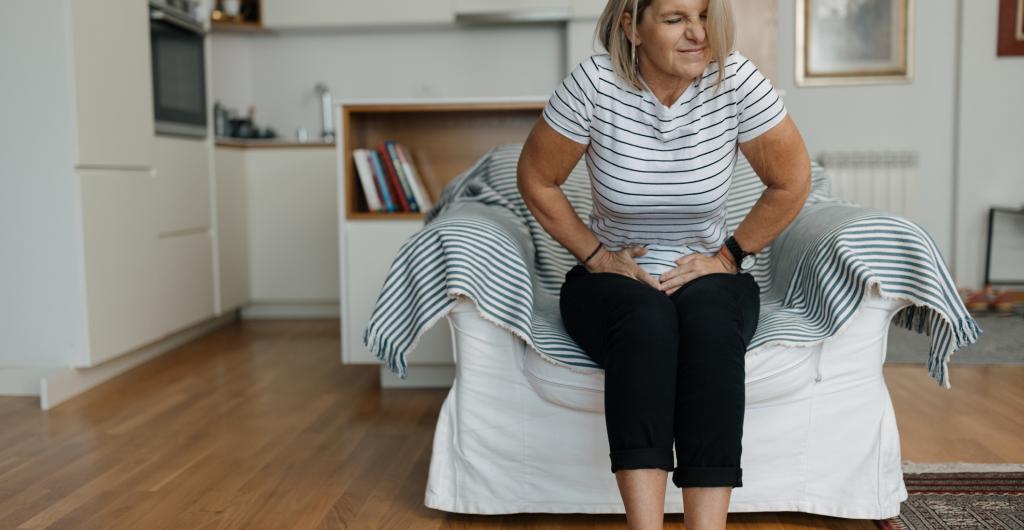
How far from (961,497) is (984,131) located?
10.9 feet

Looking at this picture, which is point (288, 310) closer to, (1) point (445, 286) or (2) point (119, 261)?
(2) point (119, 261)

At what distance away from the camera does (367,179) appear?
2975 millimetres

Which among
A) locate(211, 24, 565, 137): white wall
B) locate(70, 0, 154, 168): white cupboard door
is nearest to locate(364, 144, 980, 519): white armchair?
locate(70, 0, 154, 168): white cupboard door

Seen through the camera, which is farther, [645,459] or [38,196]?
[38,196]

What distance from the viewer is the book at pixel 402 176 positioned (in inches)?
117

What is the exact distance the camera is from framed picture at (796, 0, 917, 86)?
473cm

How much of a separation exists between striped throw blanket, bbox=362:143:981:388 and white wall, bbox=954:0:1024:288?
309 centimetres

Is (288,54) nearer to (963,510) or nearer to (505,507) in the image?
(505,507)

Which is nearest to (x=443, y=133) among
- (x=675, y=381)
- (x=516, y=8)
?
(x=516, y=8)

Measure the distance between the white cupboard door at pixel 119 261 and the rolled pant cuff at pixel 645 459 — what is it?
203cm

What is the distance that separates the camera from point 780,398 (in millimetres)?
1742

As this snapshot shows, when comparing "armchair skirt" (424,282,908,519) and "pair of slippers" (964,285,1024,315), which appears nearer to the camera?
"armchair skirt" (424,282,908,519)

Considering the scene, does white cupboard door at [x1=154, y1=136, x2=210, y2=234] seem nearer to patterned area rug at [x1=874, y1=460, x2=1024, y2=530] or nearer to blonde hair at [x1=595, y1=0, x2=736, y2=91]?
blonde hair at [x1=595, y1=0, x2=736, y2=91]

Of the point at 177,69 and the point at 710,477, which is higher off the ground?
the point at 177,69
